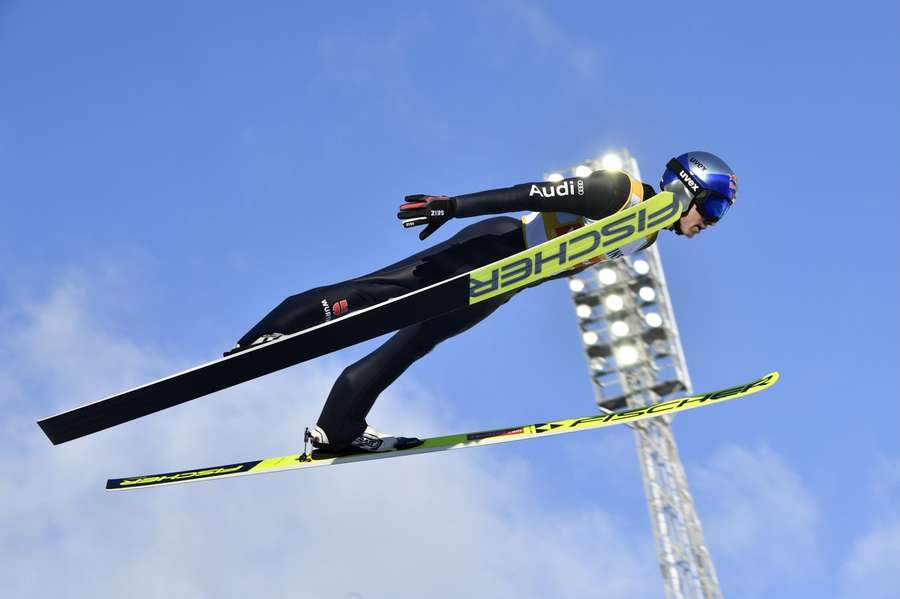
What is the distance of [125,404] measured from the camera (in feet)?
28.5

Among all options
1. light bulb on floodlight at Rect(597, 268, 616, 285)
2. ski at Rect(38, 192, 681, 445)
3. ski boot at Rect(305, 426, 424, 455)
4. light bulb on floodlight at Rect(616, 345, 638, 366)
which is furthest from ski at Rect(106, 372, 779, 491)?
light bulb on floodlight at Rect(597, 268, 616, 285)

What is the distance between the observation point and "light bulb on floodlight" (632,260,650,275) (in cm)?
1975

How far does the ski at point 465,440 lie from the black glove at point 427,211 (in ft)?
7.88

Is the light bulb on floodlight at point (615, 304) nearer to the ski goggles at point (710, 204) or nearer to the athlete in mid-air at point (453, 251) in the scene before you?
the athlete in mid-air at point (453, 251)

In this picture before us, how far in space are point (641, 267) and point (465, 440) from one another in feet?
35.0

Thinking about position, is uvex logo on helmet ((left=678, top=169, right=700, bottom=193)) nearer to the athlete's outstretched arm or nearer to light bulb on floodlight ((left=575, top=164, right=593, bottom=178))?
the athlete's outstretched arm

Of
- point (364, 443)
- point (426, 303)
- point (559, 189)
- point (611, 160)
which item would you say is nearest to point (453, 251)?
point (426, 303)

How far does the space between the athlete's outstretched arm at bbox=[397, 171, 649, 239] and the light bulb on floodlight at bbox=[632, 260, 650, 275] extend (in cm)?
1132

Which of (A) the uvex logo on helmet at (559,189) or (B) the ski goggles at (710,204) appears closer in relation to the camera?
(A) the uvex logo on helmet at (559,189)

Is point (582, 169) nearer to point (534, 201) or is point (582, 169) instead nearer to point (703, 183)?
point (703, 183)

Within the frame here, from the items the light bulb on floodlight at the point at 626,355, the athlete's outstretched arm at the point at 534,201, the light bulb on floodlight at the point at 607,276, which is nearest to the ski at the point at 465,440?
the athlete's outstretched arm at the point at 534,201

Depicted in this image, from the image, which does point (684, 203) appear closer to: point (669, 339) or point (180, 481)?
point (180, 481)

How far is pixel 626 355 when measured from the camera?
19.5 m

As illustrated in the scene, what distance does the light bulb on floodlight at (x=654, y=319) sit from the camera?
64.1ft
